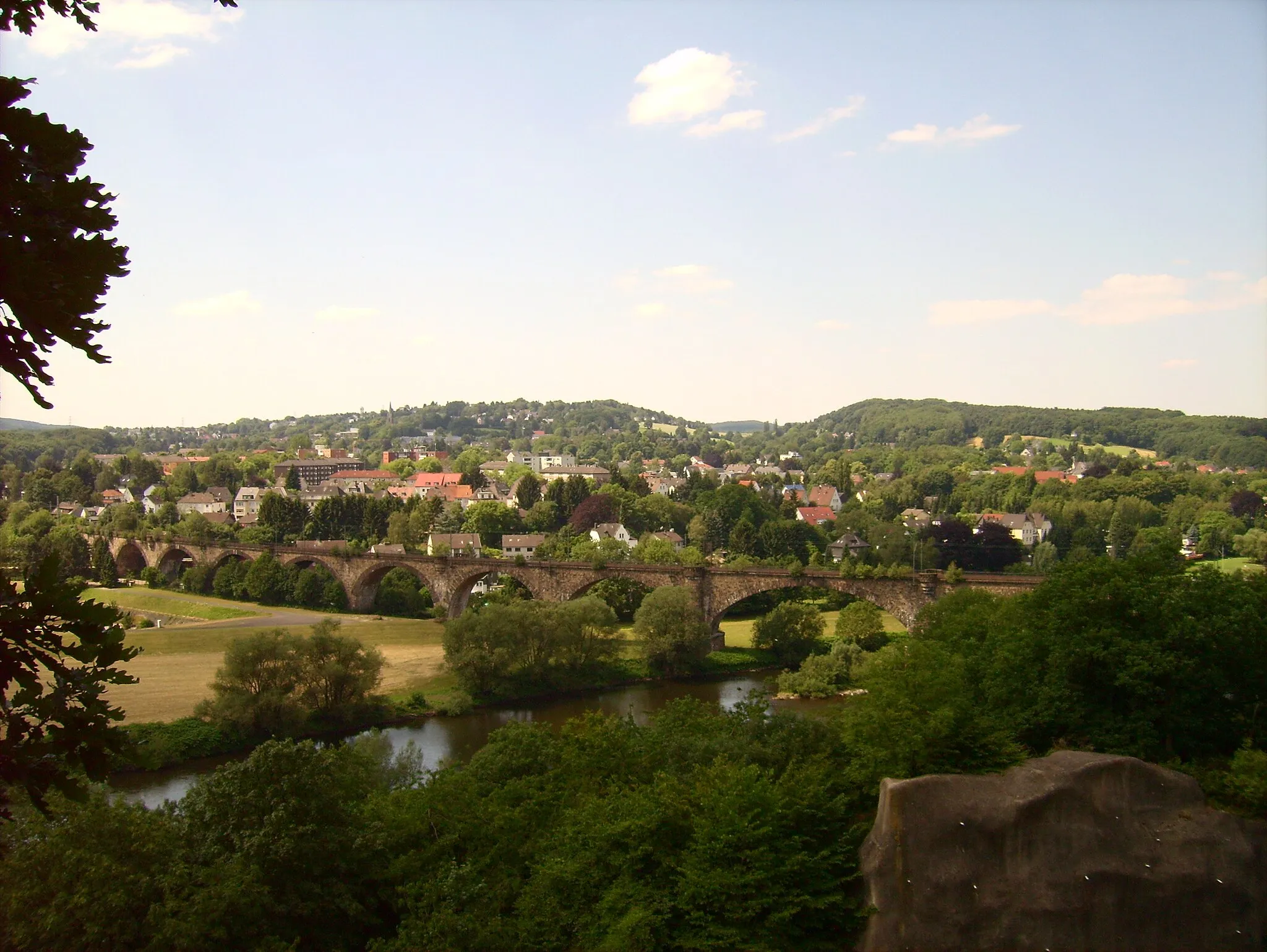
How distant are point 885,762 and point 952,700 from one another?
1277 millimetres

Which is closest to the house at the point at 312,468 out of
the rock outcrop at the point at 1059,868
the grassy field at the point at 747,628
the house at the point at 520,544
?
the house at the point at 520,544

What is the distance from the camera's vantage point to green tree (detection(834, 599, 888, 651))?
1399 inches

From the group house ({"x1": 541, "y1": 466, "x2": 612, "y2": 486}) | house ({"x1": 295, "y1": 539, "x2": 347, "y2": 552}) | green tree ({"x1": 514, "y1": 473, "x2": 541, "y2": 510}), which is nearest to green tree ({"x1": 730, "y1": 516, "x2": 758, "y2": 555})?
house ({"x1": 295, "y1": 539, "x2": 347, "y2": 552})

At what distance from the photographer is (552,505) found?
67.6 m

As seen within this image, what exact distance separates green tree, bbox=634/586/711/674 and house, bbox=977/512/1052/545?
35.4 meters

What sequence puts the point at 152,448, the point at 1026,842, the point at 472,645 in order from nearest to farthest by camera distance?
the point at 1026,842 → the point at 472,645 → the point at 152,448

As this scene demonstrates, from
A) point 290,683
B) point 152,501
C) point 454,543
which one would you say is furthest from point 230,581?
point 152,501

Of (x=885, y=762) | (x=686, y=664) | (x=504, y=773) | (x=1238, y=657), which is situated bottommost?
(x=686, y=664)

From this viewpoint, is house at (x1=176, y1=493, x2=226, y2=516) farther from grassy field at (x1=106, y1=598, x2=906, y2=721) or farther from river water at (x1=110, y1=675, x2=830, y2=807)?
river water at (x1=110, y1=675, x2=830, y2=807)

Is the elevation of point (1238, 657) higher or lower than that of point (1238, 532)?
higher

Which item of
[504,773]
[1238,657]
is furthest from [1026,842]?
[504,773]

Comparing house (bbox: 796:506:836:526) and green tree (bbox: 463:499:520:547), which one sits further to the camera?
house (bbox: 796:506:836:526)

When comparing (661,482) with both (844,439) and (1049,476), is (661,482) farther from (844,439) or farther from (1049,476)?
(844,439)

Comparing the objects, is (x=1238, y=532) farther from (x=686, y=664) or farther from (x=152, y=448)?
(x=152, y=448)
